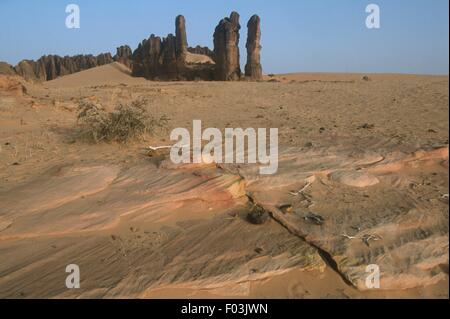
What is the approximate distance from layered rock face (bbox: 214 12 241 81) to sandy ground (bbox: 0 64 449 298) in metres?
19.4

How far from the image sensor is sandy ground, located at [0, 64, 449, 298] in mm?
2863

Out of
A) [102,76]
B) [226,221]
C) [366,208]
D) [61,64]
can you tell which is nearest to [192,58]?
[102,76]

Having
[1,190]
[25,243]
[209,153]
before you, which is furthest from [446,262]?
[1,190]

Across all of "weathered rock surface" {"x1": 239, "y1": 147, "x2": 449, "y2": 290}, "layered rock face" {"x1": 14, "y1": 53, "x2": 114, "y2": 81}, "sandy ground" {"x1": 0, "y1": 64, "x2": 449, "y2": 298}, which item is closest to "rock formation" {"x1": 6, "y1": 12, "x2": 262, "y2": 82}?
"layered rock face" {"x1": 14, "y1": 53, "x2": 114, "y2": 81}

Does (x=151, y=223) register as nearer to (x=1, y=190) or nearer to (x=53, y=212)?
(x=53, y=212)

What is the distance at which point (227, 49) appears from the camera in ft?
81.1

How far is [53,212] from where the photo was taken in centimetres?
382

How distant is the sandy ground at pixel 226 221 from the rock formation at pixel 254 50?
1986 cm

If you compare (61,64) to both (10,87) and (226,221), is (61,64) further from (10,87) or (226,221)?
(226,221)

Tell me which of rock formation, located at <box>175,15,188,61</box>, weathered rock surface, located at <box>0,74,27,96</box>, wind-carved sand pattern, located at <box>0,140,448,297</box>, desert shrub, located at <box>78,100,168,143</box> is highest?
rock formation, located at <box>175,15,188,61</box>

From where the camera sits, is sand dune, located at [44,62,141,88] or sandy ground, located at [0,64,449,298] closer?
sandy ground, located at [0,64,449,298]

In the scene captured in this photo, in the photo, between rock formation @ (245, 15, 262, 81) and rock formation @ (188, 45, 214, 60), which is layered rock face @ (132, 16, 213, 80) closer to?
rock formation @ (245, 15, 262, 81)

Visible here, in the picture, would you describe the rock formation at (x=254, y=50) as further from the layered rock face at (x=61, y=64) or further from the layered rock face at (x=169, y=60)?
the layered rock face at (x=61, y=64)

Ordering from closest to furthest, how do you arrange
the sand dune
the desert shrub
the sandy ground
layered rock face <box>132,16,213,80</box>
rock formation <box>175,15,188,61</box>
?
the sandy ground < the desert shrub < layered rock face <box>132,16,213,80</box> < rock formation <box>175,15,188,61</box> < the sand dune
